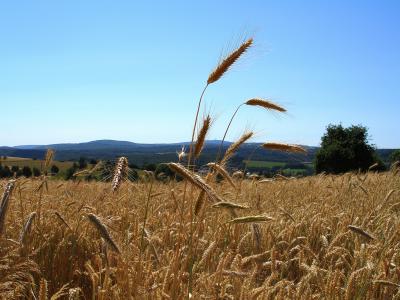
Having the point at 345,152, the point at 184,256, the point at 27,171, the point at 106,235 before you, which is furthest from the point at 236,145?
the point at 345,152

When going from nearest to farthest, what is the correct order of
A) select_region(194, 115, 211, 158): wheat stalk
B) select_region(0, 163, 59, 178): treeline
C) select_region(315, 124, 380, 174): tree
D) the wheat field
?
the wheat field
select_region(194, 115, 211, 158): wheat stalk
select_region(0, 163, 59, 178): treeline
select_region(315, 124, 380, 174): tree

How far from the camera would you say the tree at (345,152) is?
135 feet

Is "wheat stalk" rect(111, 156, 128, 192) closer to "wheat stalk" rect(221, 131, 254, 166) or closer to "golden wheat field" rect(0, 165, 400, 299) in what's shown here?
"golden wheat field" rect(0, 165, 400, 299)

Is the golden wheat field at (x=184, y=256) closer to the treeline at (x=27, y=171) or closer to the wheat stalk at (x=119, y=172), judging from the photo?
the wheat stalk at (x=119, y=172)

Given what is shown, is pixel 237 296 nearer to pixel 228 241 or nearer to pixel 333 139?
pixel 228 241

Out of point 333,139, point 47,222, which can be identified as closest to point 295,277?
point 47,222

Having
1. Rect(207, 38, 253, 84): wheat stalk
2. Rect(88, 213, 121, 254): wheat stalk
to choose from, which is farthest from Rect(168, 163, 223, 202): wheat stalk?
Rect(207, 38, 253, 84): wheat stalk

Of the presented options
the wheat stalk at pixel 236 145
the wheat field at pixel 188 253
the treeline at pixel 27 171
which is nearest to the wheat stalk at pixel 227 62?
the wheat field at pixel 188 253

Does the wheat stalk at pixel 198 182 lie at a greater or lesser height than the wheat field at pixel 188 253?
greater

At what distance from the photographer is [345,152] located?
40906 millimetres

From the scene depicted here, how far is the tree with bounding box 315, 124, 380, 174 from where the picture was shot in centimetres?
4106

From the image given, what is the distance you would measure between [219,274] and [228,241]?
144 centimetres

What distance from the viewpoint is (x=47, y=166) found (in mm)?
3094

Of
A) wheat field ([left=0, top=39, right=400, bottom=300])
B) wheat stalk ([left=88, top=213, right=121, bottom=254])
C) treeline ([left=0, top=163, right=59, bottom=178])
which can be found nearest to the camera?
wheat stalk ([left=88, top=213, right=121, bottom=254])
